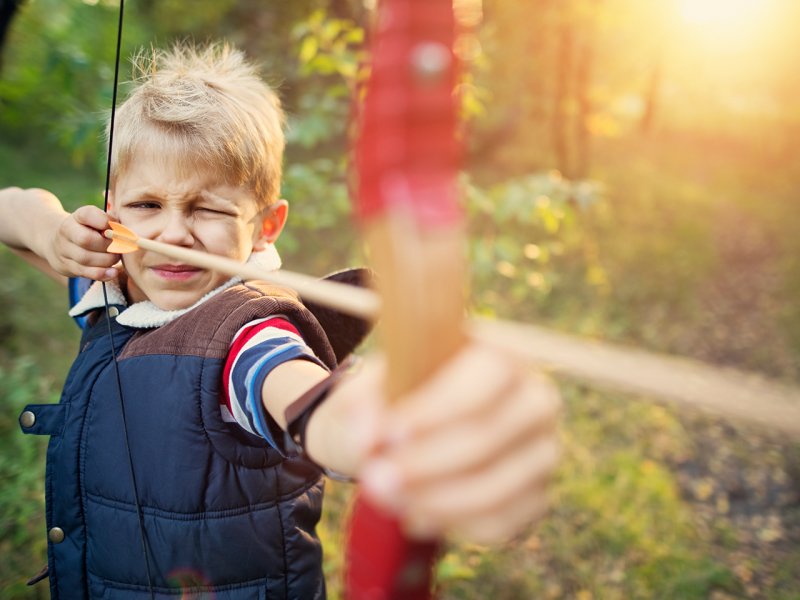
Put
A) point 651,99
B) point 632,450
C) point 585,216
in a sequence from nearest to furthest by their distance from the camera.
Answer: point 632,450 < point 585,216 < point 651,99

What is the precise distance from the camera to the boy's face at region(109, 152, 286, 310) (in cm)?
97

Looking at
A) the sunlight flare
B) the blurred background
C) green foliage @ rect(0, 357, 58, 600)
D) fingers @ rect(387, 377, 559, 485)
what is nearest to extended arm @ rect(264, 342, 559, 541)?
fingers @ rect(387, 377, 559, 485)

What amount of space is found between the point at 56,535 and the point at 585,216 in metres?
5.57

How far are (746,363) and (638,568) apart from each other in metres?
3.08

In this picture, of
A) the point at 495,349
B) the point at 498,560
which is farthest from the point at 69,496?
the point at 498,560

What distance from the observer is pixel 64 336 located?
2918mm

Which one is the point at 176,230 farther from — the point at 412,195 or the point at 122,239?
the point at 412,195

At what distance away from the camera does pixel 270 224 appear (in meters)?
1.12

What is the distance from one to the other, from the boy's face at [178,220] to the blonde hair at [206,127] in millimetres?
23

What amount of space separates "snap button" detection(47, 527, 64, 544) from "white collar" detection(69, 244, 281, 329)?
0.36m

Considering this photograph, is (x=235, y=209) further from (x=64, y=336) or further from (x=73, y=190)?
(x=73, y=190)

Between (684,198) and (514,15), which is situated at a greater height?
(514,15)

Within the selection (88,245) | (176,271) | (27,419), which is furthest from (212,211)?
(27,419)

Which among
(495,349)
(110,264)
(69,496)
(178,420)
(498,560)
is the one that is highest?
(495,349)
